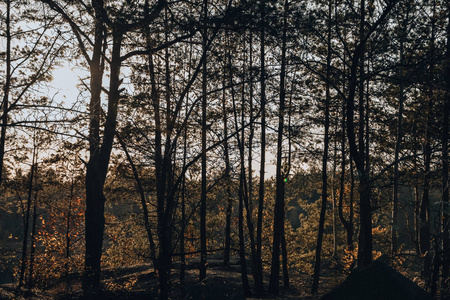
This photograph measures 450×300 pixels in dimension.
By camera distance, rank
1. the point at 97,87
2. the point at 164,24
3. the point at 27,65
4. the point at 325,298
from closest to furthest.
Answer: the point at 325,298
the point at 164,24
the point at 97,87
the point at 27,65

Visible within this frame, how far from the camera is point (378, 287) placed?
5.64 meters

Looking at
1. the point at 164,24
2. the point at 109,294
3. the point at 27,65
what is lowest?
the point at 109,294

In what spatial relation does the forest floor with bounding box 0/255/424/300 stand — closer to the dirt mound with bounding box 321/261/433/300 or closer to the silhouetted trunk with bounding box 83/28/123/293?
the dirt mound with bounding box 321/261/433/300

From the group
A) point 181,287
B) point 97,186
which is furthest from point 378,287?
point 97,186

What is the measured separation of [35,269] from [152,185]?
6459 mm

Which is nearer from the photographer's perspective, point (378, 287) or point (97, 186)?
point (378, 287)

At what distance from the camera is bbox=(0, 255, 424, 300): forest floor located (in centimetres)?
825

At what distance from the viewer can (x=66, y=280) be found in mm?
10227

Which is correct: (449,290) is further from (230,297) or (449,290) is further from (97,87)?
(97,87)

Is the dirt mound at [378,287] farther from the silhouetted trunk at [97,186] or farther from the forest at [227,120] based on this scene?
the silhouetted trunk at [97,186]

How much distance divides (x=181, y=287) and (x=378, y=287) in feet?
16.0

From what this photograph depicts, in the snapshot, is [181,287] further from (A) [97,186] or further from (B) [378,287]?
(B) [378,287]

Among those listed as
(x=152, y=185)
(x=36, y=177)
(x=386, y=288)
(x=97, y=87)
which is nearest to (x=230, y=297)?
(x=386, y=288)

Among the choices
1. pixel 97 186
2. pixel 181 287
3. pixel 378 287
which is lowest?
pixel 181 287
